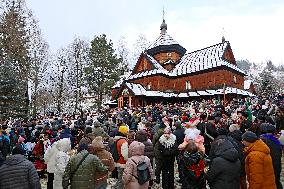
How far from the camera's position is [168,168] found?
9367 millimetres

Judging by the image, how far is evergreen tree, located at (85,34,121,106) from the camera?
49412mm

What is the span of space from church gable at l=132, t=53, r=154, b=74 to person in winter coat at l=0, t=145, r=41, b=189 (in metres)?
39.1

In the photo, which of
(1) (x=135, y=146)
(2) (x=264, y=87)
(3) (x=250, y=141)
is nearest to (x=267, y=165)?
(3) (x=250, y=141)

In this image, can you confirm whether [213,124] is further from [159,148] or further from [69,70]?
[69,70]

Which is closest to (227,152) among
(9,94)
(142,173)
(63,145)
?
(142,173)

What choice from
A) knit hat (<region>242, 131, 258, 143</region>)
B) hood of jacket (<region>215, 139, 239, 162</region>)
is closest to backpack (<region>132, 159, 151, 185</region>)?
hood of jacket (<region>215, 139, 239, 162</region>)

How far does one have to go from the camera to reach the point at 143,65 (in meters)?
46.1

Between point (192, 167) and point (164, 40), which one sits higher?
point (164, 40)

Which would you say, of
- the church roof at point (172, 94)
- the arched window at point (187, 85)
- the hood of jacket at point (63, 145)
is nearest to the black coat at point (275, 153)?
the hood of jacket at point (63, 145)

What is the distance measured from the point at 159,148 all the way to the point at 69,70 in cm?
4069

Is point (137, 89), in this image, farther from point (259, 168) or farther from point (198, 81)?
point (259, 168)

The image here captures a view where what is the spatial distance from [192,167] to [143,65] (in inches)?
1569

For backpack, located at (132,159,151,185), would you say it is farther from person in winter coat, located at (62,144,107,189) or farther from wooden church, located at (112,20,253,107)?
wooden church, located at (112,20,253,107)

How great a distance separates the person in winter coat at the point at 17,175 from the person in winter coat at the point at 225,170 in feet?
10.9
